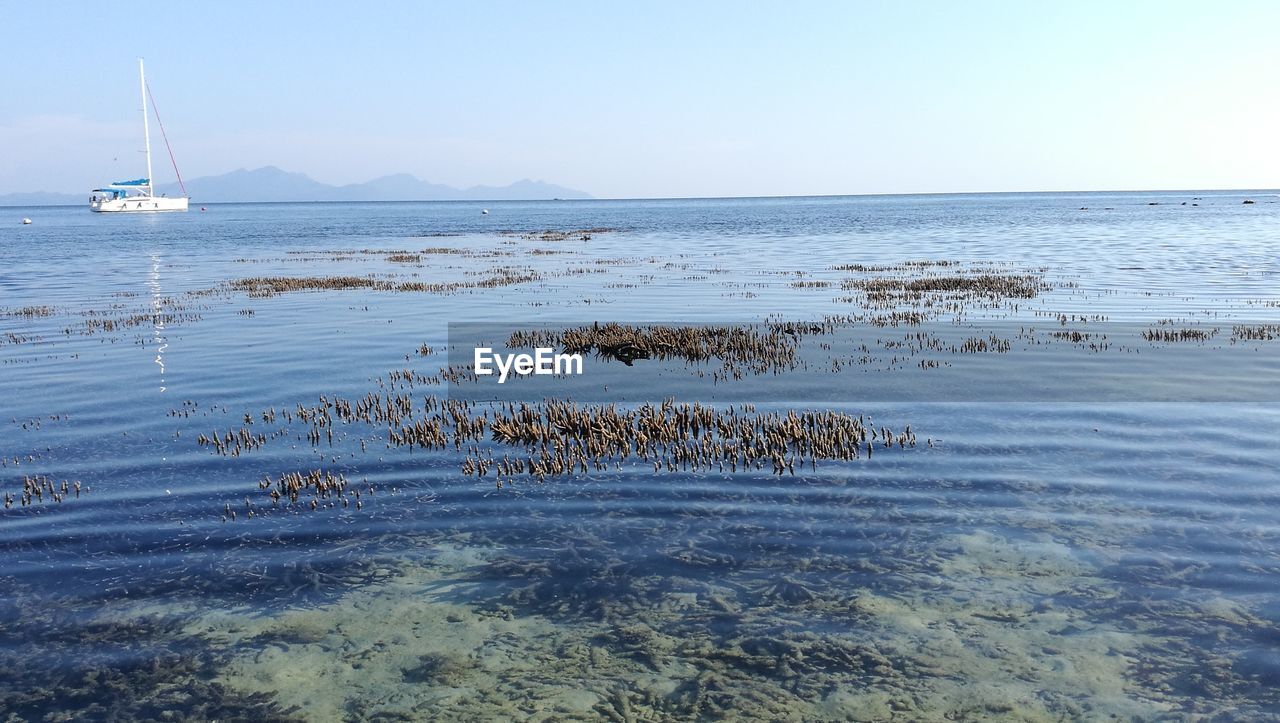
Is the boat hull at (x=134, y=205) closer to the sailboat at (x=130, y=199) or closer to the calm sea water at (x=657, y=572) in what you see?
the sailboat at (x=130, y=199)

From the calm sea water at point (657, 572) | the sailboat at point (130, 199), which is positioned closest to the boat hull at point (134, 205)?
the sailboat at point (130, 199)

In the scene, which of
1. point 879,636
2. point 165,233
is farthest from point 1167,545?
point 165,233

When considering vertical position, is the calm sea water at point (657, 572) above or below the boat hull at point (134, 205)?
below

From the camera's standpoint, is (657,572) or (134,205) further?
(134,205)

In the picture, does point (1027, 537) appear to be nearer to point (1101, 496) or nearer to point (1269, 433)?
point (1101, 496)

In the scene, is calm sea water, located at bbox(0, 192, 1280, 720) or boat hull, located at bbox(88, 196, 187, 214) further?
boat hull, located at bbox(88, 196, 187, 214)

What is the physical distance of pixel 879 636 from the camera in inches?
292

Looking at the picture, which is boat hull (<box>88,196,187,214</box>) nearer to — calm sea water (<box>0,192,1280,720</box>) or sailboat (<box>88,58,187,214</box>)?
sailboat (<box>88,58,187,214</box>)

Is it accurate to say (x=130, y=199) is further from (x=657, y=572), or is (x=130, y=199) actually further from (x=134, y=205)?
(x=657, y=572)

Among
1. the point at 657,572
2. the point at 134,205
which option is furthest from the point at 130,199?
the point at 657,572

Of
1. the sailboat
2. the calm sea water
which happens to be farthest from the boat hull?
the calm sea water

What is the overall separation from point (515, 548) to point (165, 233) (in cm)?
10628

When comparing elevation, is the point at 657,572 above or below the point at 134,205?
below

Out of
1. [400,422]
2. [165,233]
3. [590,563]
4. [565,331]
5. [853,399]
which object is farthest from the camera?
[165,233]
